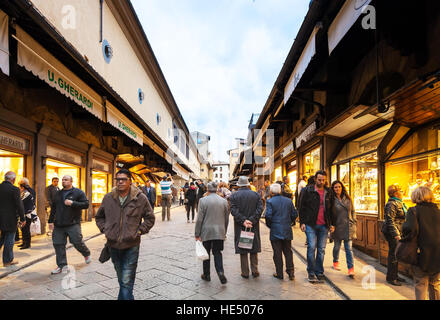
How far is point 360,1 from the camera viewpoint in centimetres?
460

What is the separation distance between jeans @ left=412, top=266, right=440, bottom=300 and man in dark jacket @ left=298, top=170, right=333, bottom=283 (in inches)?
68.4

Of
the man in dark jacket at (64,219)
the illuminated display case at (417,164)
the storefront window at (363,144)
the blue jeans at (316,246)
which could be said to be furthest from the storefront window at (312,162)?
the man in dark jacket at (64,219)

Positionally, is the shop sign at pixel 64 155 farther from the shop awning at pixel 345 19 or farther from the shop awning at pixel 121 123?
the shop awning at pixel 345 19

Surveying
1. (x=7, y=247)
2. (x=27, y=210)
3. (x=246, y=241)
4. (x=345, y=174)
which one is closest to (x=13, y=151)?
(x=27, y=210)

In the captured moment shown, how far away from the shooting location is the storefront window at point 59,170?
10.2 metres

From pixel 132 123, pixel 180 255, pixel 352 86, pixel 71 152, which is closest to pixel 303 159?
pixel 352 86

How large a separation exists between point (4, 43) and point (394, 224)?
243 inches

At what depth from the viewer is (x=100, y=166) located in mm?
13406

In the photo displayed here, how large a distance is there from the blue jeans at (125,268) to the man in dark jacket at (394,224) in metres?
3.75

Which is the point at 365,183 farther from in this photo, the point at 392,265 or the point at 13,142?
the point at 13,142

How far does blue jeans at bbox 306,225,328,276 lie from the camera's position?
483cm

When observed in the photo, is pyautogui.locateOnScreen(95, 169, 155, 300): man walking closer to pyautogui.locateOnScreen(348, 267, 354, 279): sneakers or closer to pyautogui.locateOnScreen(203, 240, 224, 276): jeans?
pyautogui.locateOnScreen(203, 240, 224, 276): jeans

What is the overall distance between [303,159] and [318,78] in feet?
13.2
